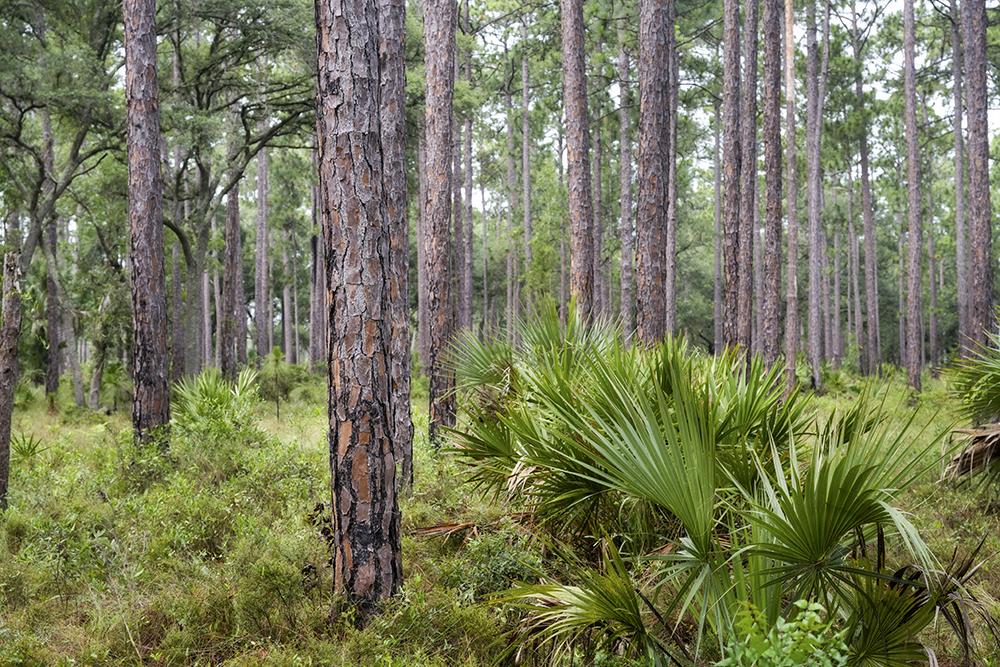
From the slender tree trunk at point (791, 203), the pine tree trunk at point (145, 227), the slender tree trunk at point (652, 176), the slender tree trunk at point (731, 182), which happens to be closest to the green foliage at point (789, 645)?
the slender tree trunk at point (652, 176)

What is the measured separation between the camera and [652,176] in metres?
11.0

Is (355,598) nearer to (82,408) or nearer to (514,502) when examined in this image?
(514,502)

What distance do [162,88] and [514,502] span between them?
54.3ft

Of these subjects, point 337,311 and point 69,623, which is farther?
point 69,623

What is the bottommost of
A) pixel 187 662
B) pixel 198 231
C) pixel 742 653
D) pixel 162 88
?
pixel 187 662

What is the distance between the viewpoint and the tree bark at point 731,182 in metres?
15.2

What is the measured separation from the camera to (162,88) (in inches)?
709

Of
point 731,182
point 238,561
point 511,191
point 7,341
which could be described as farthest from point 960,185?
point 7,341

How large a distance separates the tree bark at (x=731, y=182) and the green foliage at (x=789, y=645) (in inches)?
483

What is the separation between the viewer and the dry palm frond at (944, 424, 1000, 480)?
667cm

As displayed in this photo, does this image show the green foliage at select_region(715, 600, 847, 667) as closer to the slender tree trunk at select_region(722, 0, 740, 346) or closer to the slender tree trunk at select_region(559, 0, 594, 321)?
the slender tree trunk at select_region(559, 0, 594, 321)

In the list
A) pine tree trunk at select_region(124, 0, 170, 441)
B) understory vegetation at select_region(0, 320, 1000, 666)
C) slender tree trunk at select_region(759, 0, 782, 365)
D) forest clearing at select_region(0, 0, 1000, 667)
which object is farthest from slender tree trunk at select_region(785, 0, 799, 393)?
pine tree trunk at select_region(124, 0, 170, 441)

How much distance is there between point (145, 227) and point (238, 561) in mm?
6606

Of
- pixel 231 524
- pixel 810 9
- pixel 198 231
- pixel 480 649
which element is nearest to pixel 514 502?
pixel 480 649
